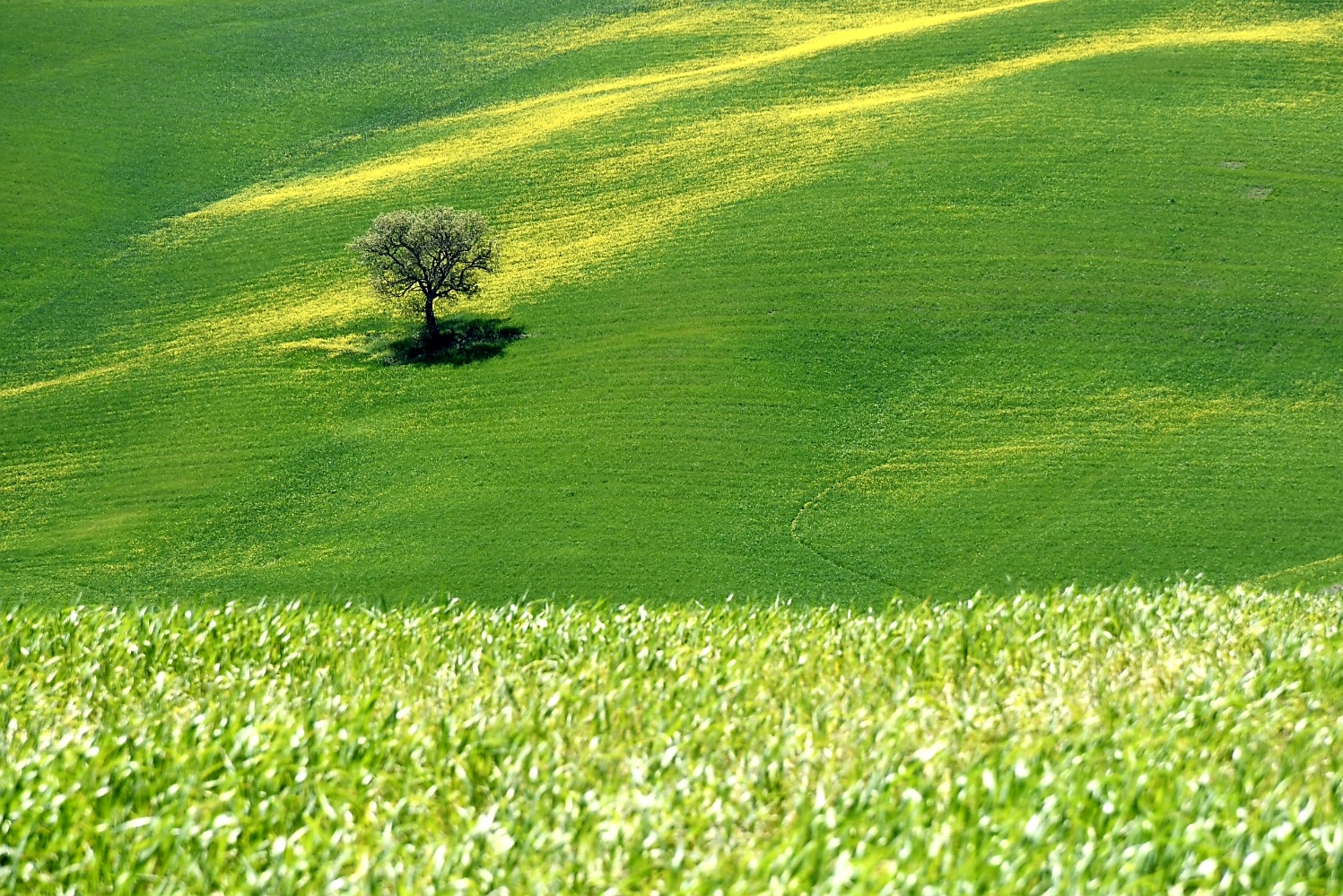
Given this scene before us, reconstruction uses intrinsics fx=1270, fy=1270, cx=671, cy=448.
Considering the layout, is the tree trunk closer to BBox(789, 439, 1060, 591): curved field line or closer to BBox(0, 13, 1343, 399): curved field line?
BBox(0, 13, 1343, 399): curved field line

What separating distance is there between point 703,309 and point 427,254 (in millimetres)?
12775

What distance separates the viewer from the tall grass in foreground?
7590mm

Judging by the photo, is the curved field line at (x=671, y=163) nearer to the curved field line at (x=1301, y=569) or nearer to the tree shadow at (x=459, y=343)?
the tree shadow at (x=459, y=343)

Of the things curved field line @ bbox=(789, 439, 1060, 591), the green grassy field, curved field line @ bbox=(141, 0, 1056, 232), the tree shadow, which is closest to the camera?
the green grassy field

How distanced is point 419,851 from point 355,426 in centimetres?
4404

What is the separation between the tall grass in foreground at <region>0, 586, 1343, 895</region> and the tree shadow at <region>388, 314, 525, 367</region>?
4327cm

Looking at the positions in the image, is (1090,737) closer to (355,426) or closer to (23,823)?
(23,823)

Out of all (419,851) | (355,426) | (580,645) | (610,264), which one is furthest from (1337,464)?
(419,851)

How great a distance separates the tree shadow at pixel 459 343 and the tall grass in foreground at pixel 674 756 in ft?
142

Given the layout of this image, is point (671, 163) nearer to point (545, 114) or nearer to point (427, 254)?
point (545, 114)

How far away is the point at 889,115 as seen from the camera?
70000 millimetres

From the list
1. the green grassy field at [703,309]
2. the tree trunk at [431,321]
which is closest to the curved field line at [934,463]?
the green grassy field at [703,309]

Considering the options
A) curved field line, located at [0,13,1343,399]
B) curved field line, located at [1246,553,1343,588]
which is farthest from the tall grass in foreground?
curved field line, located at [0,13,1343,399]

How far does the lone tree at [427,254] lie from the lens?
5706 cm
